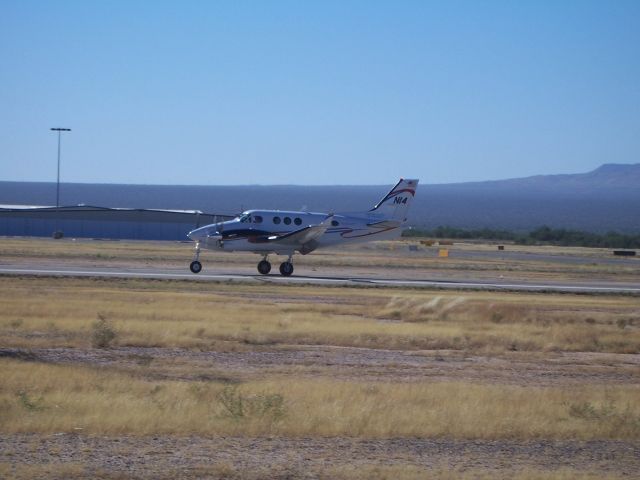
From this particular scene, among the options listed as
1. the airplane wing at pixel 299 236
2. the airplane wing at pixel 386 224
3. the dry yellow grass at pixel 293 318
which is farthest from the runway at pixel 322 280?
the dry yellow grass at pixel 293 318

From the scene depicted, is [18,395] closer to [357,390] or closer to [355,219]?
[357,390]

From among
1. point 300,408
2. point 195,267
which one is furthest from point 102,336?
point 195,267

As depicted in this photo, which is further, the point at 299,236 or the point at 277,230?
the point at 277,230

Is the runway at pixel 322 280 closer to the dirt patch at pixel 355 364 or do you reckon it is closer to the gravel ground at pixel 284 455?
the dirt patch at pixel 355 364

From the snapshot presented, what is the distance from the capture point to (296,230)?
4616 centimetres

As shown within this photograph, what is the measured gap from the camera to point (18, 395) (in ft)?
43.4

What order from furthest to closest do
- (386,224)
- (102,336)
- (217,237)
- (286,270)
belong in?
(386,224), (286,270), (217,237), (102,336)

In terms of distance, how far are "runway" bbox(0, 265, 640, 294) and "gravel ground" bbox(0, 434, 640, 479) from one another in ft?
97.5

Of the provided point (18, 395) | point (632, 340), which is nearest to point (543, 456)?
point (18, 395)

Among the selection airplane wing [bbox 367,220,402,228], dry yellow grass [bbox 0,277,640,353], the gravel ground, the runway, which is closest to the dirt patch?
dry yellow grass [bbox 0,277,640,353]

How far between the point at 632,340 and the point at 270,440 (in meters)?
15.2

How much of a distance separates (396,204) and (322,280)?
22.1 feet

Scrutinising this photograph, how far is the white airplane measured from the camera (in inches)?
1785

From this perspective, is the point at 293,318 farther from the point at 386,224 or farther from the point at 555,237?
the point at 555,237
